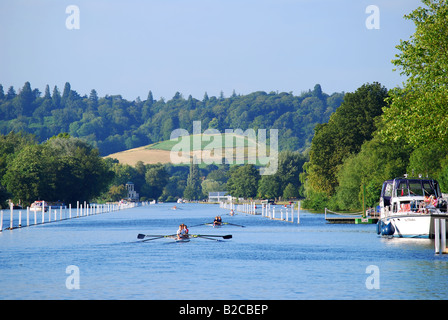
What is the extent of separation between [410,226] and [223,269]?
82.1 feet

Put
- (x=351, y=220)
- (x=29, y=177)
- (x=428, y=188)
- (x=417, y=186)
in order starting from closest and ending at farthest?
(x=428, y=188)
(x=417, y=186)
(x=351, y=220)
(x=29, y=177)

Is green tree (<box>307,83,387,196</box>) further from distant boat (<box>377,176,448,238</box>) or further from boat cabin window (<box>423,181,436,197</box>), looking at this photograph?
boat cabin window (<box>423,181,436,197</box>)

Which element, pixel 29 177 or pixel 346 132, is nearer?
pixel 346 132

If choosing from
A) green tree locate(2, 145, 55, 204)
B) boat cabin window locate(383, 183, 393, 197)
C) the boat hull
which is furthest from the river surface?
green tree locate(2, 145, 55, 204)

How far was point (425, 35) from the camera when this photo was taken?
5938cm

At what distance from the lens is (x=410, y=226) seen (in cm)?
6381

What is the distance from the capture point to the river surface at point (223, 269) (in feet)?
115

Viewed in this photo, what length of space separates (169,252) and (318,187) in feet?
300

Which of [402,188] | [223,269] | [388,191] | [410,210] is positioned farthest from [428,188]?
[223,269]

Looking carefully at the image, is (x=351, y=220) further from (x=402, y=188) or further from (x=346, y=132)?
(x=346, y=132)

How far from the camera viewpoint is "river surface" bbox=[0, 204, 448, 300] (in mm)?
34906

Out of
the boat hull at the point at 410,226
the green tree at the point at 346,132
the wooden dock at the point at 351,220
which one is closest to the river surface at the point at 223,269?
the boat hull at the point at 410,226

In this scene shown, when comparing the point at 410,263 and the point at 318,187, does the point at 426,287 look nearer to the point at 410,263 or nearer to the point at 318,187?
the point at 410,263
